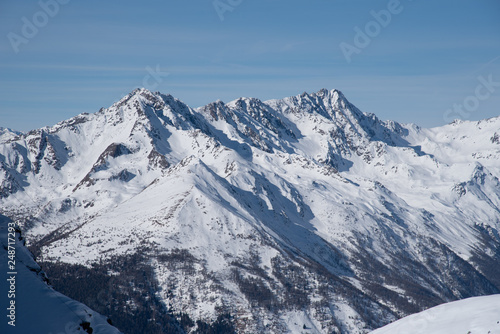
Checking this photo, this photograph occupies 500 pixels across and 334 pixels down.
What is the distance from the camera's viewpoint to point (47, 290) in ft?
172

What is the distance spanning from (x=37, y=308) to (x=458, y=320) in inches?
1860

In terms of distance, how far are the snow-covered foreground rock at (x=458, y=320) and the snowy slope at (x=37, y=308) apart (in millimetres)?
35986

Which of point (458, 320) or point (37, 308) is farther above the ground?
point (37, 308)

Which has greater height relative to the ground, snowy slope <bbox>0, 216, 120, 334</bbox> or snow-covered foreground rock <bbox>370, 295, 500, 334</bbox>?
snowy slope <bbox>0, 216, 120, 334</bbox>

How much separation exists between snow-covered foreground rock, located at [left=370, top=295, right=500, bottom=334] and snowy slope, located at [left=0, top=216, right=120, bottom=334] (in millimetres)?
35986

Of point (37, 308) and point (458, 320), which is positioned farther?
point (458, 320)

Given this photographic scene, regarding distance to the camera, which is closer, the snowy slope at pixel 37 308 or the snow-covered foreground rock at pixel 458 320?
the snowy slope at pixel 37 308

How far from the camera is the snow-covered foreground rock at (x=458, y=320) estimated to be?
168 feet

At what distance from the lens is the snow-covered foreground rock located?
51344 millimetres

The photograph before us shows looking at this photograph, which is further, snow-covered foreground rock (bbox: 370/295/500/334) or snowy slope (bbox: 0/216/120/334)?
snow-covered foreground rock (bbox: 370/295/500/334)

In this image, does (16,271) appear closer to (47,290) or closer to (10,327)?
(47,290)

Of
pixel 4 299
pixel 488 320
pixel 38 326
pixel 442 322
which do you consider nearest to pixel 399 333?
pixel 442 322

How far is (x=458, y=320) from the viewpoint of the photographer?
55.5 m

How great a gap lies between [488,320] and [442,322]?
19.8 ft
